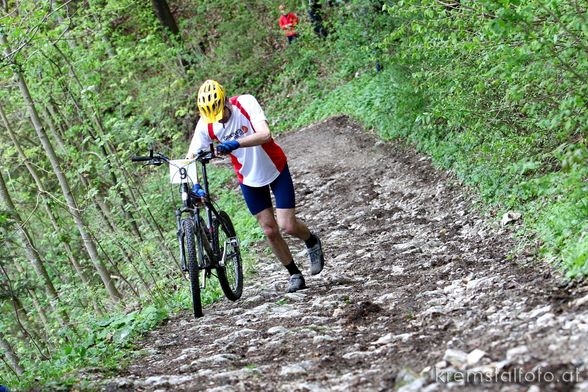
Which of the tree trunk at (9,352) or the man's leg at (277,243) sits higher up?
the man's leg at (277,243)

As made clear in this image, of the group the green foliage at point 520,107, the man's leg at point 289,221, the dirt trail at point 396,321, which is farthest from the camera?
the man's leg at point 289,221

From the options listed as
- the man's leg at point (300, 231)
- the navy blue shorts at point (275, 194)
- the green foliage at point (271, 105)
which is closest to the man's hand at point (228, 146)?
the navy blue shorts at point (275, 194)

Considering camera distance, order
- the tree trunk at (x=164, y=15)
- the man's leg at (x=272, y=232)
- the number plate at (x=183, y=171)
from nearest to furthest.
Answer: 1. the number plate at (x=183, y=171)
2. the man's leg at (x=272, y=232)
3. the tree trunk at (x=164, y=15)

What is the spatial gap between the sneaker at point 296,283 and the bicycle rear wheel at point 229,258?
0.64 m

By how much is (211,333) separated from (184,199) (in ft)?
4.75

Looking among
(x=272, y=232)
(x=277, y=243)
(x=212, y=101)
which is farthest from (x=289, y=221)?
(x=212, y=101)

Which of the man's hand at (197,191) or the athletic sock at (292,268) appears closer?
the man's hand at (197,191)

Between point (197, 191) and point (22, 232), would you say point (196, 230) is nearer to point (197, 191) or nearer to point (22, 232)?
point (197, 191)

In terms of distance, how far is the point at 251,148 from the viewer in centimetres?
757

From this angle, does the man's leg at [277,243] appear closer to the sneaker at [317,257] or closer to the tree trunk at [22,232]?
the sneaker at [317,257]

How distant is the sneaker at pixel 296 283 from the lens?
325 inches

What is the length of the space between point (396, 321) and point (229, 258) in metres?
2.75

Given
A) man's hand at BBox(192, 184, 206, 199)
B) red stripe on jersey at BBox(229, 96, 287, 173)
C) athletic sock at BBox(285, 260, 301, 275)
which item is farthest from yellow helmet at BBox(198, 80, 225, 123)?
athletic sock at BBox(285, 260, 301, 275)

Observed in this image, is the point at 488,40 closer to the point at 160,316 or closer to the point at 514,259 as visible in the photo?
the point at 514,259
